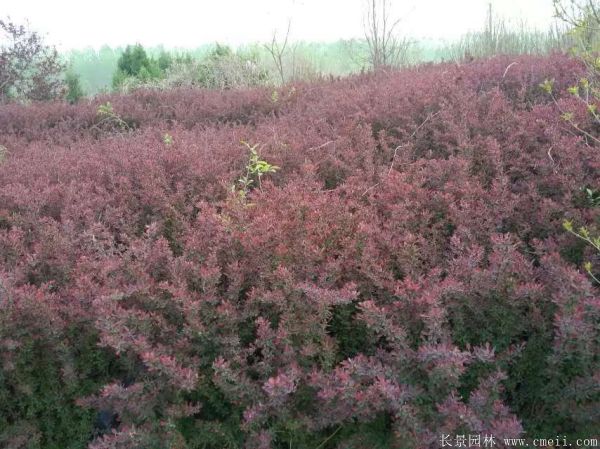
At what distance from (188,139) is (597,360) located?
3256 mm

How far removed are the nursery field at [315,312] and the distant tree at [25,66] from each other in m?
7.71

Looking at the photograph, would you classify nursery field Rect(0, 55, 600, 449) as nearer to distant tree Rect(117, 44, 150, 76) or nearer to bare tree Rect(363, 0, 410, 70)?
bare tree Rect(363, 0, 410, 70)

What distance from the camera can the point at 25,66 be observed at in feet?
32.6

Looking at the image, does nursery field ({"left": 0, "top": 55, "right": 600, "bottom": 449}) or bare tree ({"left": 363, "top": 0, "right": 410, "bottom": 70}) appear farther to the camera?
bare tree ({"left": 363, "top": 0, "right": 410, "bottom": 70})

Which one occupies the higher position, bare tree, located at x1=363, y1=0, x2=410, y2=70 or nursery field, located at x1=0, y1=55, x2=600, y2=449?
bare tree, located at x1=363, y1=0, x2=410, y2=70

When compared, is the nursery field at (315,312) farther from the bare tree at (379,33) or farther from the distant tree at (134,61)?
the distant tree at (134,61)

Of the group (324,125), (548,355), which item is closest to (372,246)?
(548,355)

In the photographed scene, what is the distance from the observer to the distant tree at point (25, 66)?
9.71 meters

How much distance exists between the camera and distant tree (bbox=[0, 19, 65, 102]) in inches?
382

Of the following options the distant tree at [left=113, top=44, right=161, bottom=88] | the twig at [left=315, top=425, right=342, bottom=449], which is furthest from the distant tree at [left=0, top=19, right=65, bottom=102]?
the twig at [left=315, top=425, right=342, bottom=449]

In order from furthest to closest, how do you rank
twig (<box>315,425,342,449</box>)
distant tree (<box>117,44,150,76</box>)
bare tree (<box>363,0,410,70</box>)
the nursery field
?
distant tree (<box>117,44,150,76</box>) → bare tree (<box>363,0,410,70</box>) → twig (<box>315,425,342,449</box>) → the nursery field

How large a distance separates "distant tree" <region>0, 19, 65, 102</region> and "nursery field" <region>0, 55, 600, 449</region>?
25.3 feet

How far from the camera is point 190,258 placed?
94.6 inches

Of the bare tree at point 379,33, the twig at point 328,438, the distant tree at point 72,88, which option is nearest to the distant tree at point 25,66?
the distant tree at point 72,88
